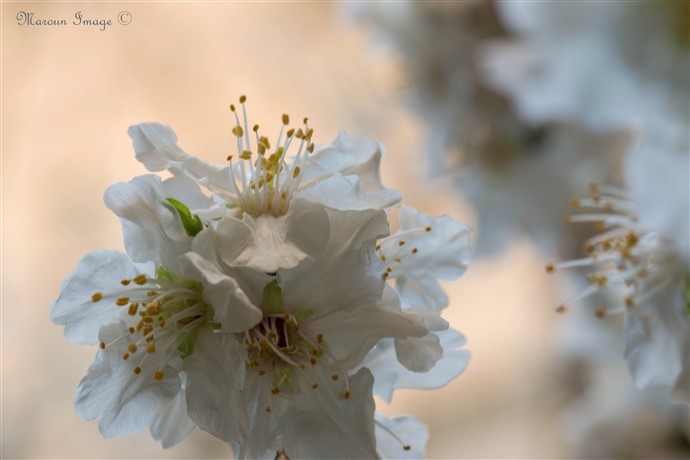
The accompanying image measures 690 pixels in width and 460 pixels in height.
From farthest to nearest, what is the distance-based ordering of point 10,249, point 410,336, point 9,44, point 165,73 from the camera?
point 165,73 → point 10,249 → point 9,44 → point 410,336

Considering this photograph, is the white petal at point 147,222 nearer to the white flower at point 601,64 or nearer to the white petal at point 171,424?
the white petal at point 171,424

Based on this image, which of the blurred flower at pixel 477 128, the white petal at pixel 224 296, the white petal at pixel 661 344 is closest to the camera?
the white petal at pixel 224 296

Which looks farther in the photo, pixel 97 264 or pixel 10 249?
pixel 10 249

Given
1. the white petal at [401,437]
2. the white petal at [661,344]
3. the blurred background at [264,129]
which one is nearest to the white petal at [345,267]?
the white petal at [401,437]

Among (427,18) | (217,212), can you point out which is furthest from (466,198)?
(217,212)

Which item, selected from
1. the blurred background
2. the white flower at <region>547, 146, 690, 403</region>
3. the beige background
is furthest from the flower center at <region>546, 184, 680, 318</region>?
the beige background

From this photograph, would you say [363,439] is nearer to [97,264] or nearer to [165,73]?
[97,264]

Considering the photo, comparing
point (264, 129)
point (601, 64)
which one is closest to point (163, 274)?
point (601, 64)
